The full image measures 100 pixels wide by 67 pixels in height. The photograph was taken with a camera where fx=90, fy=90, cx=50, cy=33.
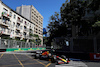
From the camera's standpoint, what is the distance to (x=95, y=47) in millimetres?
13406

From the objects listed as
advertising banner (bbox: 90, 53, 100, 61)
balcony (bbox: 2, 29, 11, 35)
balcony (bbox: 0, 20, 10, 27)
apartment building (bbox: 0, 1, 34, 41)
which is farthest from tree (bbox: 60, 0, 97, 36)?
balcony (bbox: 2, 29, 11, 35)

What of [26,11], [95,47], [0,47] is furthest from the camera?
[26,11]

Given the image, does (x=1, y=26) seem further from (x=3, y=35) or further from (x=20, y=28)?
(x=20, y=28)

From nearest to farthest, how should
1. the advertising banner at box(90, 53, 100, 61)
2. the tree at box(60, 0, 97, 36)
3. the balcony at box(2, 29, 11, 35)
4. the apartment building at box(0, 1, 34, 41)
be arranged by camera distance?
the advertising banner at box(90, 53, 100, 61)
the tree at box(60, 0, 97, 36)
the apartment building at box(0, 1, 34, 41)
the balcony at box(2, 29, 11, 35)

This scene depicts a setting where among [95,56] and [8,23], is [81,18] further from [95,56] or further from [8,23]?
[8,23]

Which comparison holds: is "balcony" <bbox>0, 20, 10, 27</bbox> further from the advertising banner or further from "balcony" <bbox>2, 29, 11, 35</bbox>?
the advertising banner

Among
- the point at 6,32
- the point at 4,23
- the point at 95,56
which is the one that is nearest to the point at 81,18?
the point at 95,56

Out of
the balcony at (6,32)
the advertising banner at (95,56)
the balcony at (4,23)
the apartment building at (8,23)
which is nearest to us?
the advertising banner at (95,56)

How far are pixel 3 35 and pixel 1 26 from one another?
3.24 m

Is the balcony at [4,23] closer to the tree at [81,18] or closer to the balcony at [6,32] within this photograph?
the balcony at [6,32]

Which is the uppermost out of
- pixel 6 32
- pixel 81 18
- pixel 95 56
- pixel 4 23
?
pixel 4 23

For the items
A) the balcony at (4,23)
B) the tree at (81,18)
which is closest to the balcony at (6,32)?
the balcony at (4,23)

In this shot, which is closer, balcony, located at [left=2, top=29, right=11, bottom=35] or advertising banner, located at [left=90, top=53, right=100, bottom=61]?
advertising banner, located at [left=90, top=53, right=100, bottom=61]

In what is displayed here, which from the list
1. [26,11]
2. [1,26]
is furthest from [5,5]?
[26,11]
